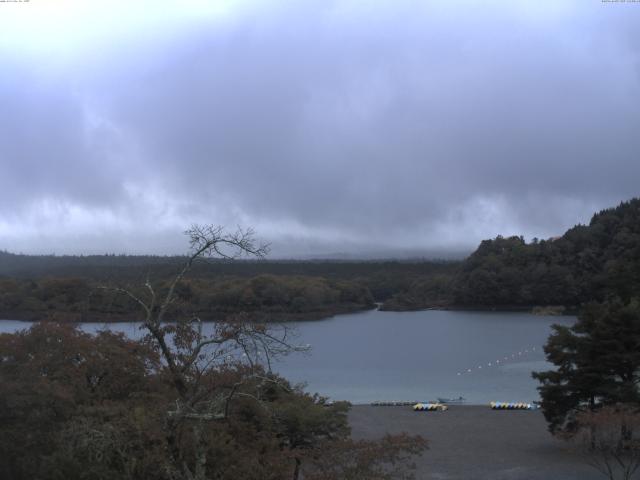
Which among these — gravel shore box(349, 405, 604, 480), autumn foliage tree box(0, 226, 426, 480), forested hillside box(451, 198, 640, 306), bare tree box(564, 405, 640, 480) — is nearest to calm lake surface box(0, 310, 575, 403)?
gravel shore box(349, 405, 604, 480)

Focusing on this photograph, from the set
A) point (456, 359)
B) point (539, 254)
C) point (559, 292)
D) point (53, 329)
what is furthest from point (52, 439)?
point (539, 254)

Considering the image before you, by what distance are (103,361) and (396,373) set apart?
28.7 meters

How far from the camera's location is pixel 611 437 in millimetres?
14039

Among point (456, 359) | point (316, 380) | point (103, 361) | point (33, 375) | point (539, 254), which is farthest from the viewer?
point (539, 254)

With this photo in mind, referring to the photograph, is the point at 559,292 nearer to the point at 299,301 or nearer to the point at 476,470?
the point at 299,301

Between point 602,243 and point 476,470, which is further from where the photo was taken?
point 602,243

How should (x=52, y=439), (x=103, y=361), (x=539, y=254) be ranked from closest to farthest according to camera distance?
1. (x=52, y=439)
2. (x=103, y=361)
3. (x=539, y=254)

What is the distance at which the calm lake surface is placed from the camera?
3259 centimetres

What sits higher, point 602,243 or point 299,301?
point 602,243

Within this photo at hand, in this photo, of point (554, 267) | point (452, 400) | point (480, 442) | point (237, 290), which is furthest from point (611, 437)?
point (554, 267)

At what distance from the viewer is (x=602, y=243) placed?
79562 millimetres

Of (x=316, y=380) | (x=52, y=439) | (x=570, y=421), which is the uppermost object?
(x=52, y=439)

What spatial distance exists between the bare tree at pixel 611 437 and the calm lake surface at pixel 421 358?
34.3 ft

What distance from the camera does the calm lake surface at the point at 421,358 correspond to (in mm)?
32594
